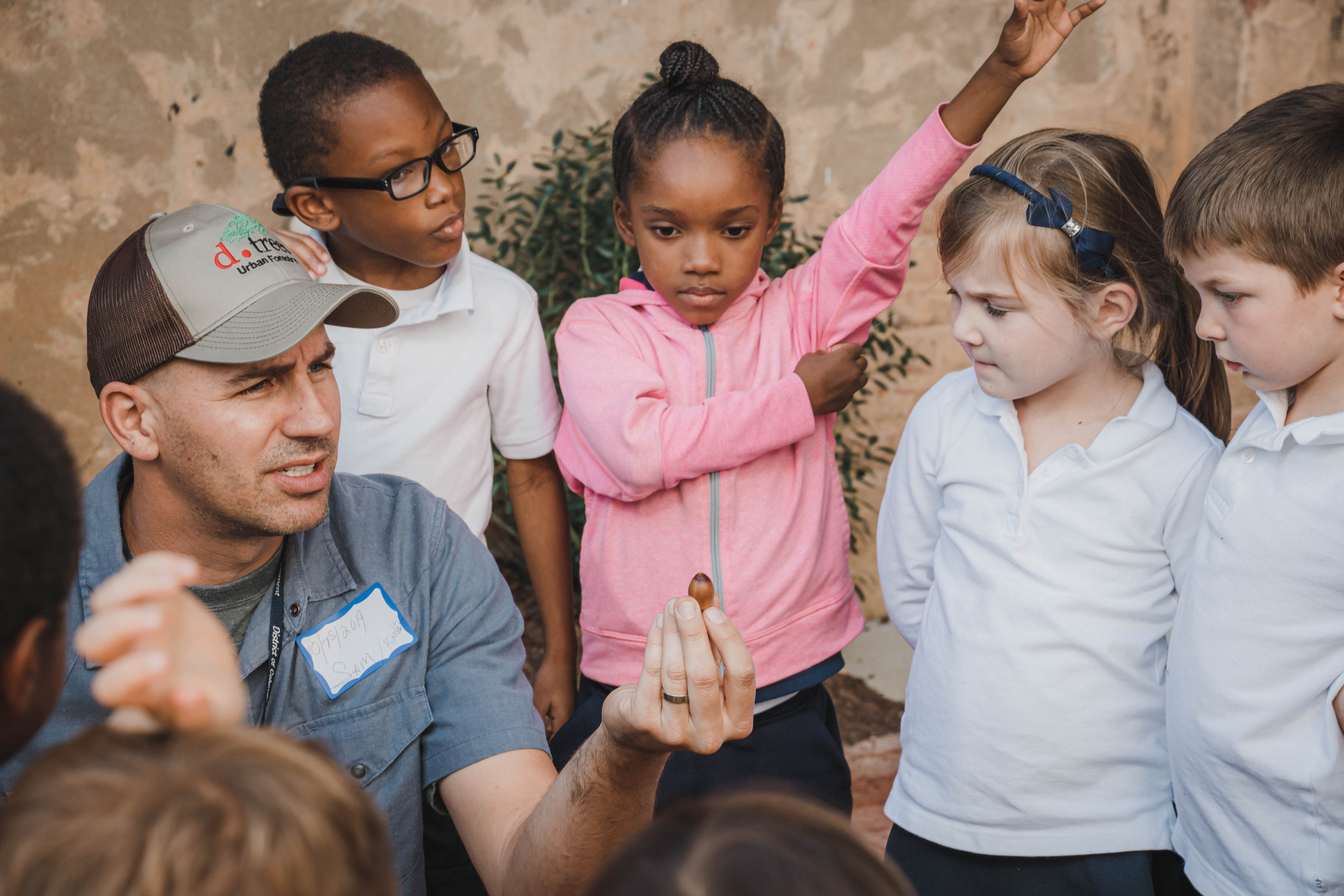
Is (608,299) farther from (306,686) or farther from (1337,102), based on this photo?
(1337,102)

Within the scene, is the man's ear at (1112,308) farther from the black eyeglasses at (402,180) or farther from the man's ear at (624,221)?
the black eyeglasses at (402,180)

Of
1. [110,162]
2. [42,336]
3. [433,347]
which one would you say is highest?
[110,162]

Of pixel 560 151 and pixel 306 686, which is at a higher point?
pixel 560 151

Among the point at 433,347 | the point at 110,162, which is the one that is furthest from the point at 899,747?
the point at 110,162

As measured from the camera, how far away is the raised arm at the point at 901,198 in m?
1.83

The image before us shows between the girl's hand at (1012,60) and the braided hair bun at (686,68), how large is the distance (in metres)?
0.53

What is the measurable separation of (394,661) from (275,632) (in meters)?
0.19

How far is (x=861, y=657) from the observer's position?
3.89 meters

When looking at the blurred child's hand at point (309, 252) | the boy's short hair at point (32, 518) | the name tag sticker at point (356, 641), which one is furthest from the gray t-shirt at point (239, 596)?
the boy's short hair at point (32, 518)

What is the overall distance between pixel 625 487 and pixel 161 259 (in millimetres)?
903

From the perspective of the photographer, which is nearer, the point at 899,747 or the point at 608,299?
the point at 608,299

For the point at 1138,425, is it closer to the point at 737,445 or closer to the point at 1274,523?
the point at 1274,523

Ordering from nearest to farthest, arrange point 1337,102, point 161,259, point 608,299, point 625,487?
point 1337,102, point 161,259, point 625,487, point 608,299

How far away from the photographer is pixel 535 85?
350 cm
